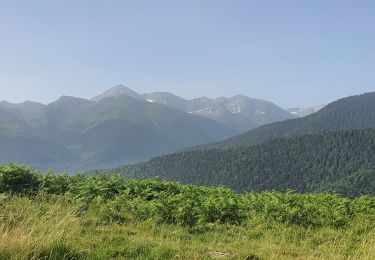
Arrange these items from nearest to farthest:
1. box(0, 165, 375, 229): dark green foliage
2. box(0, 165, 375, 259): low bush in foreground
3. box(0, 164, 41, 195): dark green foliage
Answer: box(0, 165, 375, 259): low bush in foreground → box(0, 165, 375, 229): dark green foliage → box(0, 164, 41, 195): dark green foliage

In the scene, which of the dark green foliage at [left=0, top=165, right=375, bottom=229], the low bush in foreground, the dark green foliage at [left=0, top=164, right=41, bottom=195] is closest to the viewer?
the low bush in foreground

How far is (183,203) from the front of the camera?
1579cm

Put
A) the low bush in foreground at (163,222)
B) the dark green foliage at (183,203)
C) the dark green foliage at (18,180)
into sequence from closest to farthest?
the low bush in foreground at (163,222)
the dark green foliage at (183,203)
the dark green foliage at (18,180)

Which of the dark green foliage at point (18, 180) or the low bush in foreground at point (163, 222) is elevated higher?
the dark green foliage at point (18, 180)

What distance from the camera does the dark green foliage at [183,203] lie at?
15.2 metres

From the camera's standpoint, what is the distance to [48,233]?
9.23 metres

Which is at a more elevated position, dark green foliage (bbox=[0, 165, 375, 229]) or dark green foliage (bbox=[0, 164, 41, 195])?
dark green foliage (bbox=[0, 164, 41, 195])

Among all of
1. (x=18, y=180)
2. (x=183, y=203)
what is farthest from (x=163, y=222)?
(x=18, y=180)

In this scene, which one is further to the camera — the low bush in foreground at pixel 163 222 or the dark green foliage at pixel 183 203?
the dark green foliage at pixel 183 203

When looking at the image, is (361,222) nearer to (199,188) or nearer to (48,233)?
(199,188)

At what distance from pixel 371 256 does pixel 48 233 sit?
703 centimetres

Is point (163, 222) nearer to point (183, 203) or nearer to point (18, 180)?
point (183, 203)

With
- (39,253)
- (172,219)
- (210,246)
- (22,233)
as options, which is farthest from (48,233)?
(172,219)

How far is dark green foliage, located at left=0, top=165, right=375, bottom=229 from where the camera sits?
1520 cm
